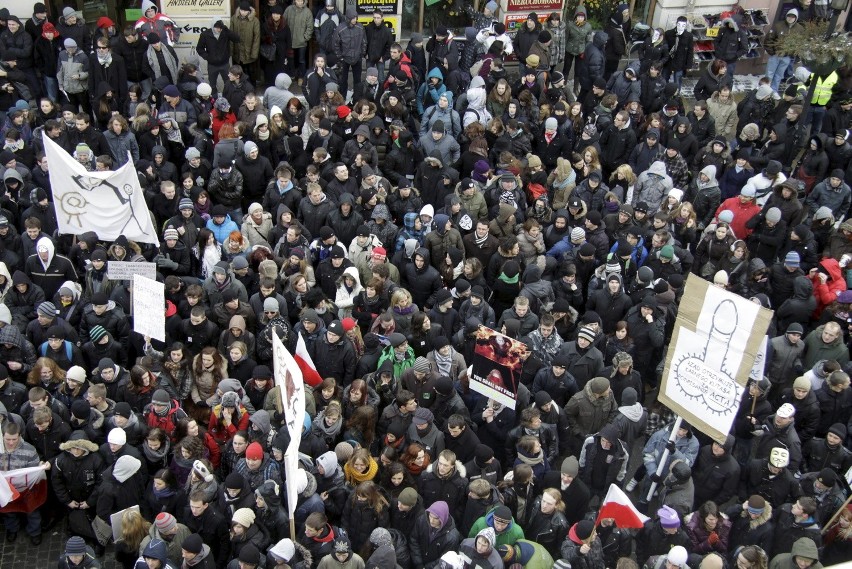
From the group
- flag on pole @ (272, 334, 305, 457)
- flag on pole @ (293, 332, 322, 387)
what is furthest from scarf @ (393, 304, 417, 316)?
flag on pole @ (272, 334, 305, 457)

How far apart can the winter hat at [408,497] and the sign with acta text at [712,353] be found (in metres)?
2.58

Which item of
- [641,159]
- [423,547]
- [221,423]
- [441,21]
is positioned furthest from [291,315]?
[441,21]

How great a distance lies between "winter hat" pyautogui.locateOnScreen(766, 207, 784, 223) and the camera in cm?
1289

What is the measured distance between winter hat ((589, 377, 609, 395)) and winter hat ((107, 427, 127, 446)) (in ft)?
14.7

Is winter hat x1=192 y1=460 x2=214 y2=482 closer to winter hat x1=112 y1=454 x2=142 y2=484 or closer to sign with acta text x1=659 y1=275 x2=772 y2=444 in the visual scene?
winter hat x1=112 y1=454 x2=142 y2=484

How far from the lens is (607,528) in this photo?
861cm

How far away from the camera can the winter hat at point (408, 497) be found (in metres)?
8.47

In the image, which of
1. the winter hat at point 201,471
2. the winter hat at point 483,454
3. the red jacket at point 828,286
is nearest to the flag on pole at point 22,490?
the winter hat at point 201,471

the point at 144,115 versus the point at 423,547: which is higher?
the point at 144,115

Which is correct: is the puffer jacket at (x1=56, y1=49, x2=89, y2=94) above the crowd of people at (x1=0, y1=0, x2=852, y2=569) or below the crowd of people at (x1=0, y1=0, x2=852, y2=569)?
above

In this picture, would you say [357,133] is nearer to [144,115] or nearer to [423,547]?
[144,115]

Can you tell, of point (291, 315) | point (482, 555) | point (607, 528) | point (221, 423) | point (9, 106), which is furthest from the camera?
point (9, 106)

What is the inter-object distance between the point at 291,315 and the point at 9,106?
704 centimetres

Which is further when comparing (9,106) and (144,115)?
(9,106)
